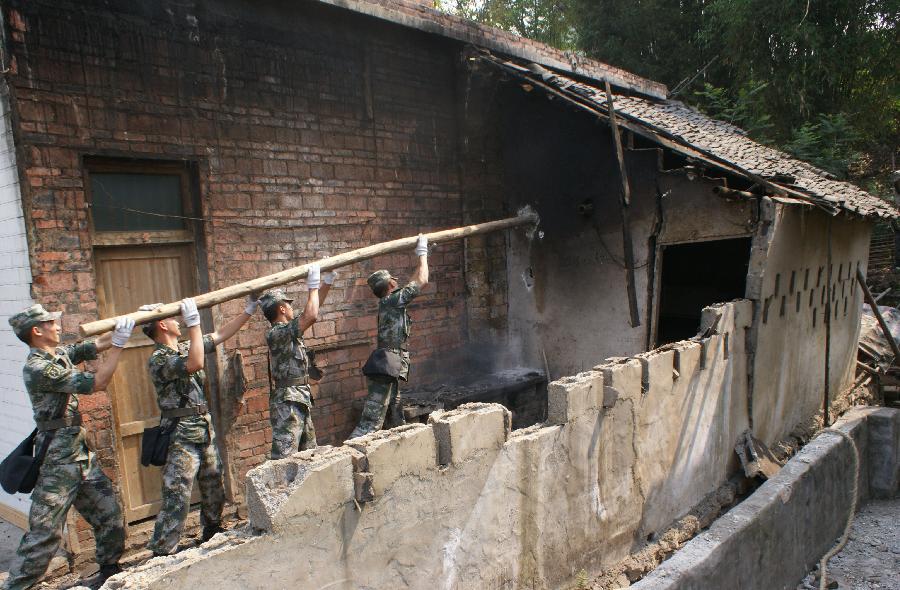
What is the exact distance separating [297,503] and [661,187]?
5.47 metres

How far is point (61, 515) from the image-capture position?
378cm

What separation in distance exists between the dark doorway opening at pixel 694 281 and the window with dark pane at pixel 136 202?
719 cm

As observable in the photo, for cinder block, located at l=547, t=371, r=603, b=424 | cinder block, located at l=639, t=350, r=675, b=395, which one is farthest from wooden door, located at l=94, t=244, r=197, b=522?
cinder block, located at l=639, t=350, r=675, b=395

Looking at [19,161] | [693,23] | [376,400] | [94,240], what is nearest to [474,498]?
[376,400]

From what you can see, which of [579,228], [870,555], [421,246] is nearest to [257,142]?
[421,246]

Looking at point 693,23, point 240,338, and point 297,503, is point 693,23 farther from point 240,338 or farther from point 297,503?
point 297,503

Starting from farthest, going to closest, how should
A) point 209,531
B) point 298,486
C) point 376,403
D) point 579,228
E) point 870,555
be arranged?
point 579,228 → point 376,403 → point 870,555 → point 209,531 → point 298,486

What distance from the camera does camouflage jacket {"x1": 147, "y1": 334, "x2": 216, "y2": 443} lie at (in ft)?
13.6

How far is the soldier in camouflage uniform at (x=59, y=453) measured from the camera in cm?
370

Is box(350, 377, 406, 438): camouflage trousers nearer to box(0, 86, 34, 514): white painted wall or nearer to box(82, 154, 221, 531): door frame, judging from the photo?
box(82, 154, 221, 531): door frame

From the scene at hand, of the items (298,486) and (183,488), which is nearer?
(298,486)

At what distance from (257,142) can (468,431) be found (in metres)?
3.58

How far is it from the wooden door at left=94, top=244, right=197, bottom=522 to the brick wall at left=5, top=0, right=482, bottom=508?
0.22 m

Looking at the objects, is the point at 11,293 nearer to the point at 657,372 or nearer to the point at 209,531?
the point at 209,531
